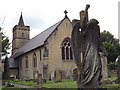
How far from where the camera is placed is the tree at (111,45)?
4233 cm

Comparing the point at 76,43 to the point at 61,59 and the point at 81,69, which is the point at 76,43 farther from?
the point at 61,59

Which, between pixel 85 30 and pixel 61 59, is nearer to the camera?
pixel 85 30

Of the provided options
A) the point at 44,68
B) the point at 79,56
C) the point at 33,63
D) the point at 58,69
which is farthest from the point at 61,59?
the point at 79,56

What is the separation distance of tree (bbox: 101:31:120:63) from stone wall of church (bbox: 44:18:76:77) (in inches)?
589

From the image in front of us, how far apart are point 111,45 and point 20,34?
965 inches

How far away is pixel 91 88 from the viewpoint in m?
5.27

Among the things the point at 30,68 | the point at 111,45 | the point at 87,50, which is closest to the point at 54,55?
the point at 30,68

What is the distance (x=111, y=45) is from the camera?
42688mm

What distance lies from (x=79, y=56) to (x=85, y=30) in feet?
3.14

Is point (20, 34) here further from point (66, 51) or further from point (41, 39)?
point (66, 51)

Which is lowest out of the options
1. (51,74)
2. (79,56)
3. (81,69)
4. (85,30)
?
(51,74)

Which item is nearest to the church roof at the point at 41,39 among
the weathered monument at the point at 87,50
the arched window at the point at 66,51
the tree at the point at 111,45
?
the arched window at the point at 66,51

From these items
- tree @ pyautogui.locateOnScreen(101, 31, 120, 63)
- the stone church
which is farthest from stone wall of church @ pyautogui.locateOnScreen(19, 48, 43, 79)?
tree @ pyautogui.locateOnScreen(101, 31, 120, 63)

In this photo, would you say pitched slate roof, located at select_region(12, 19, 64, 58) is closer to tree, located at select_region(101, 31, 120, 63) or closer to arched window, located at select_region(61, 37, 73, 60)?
arched window, located at select_region(61, 37, 73, 60)
